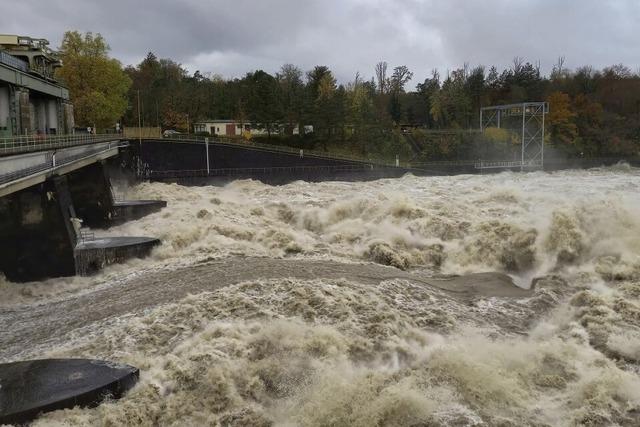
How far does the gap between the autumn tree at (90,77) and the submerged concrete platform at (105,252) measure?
31663 mm

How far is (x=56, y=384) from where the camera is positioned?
8430mm

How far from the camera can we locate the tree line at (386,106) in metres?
53.6

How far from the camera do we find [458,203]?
79.2ft

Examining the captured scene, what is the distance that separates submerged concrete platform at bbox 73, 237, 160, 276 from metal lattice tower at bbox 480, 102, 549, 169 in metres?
43.9

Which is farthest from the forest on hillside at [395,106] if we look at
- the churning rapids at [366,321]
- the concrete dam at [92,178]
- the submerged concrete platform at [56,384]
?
the submerged concrete platform at [56,384]

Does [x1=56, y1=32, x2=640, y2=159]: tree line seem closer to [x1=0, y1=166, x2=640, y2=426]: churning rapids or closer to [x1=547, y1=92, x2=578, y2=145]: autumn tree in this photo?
[x1=547, y1=92, x2=578, y2=145]: autumn tree

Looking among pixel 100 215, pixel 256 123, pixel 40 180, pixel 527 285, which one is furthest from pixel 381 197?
pixel 256 123

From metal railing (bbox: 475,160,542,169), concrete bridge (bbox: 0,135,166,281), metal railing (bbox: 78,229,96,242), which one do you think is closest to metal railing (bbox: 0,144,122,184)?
concrete bridge (bbox: 0,135,166,281)

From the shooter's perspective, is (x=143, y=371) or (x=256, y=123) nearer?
(x=143, y=371)

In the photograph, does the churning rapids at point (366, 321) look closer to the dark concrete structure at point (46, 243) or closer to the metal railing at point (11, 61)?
the dark concrete structure at point (46, 243)

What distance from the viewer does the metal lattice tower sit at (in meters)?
54.9

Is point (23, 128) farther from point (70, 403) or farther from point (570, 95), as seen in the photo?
point (570, 95)

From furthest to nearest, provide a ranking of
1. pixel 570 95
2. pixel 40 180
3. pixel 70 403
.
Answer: pixel 570 95
pixel 40 180
pixel 70 403

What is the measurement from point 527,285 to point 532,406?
7708 mm
